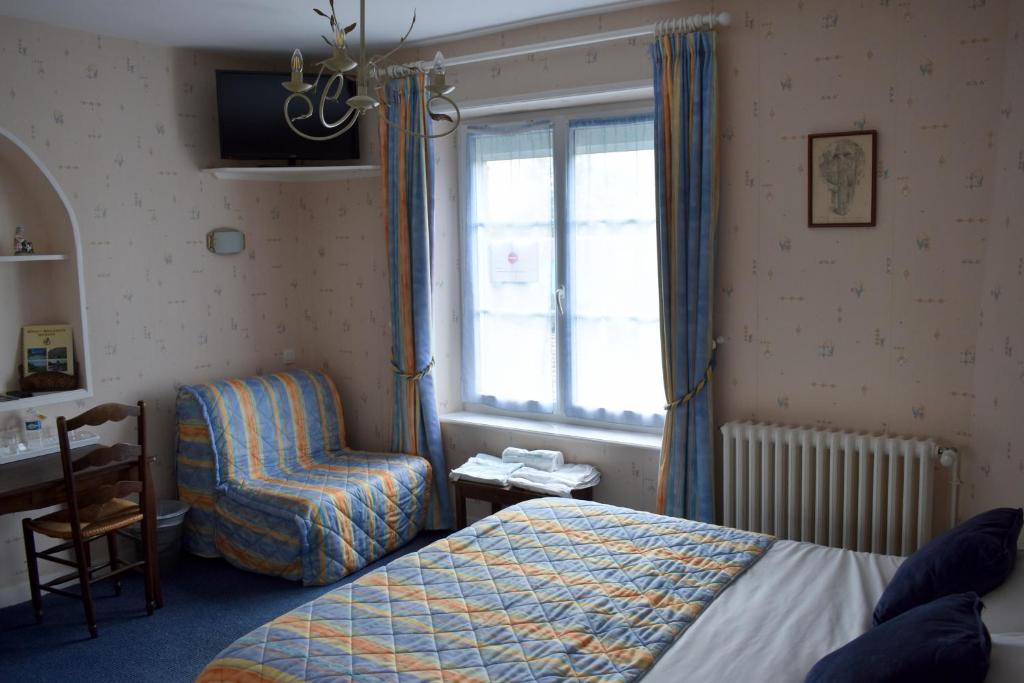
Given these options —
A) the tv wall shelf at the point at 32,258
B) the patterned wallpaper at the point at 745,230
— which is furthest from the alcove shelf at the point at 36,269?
the patterned wallpaper at the point at 745,230

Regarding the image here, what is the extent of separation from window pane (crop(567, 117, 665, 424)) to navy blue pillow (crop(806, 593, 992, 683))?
7.56ft

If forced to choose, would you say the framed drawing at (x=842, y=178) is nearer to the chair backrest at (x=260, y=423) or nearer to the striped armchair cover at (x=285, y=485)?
the striped armchair cover at (x=285, y=485)

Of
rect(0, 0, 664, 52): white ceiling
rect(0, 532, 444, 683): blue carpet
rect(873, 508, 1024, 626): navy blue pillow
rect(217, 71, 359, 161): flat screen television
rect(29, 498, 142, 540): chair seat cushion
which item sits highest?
rect(0, 0, 664, 52): white ceiling

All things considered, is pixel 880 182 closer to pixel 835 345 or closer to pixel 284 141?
pixel 835 345

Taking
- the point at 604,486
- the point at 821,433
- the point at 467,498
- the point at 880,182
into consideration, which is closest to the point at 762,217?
the point at 880,182

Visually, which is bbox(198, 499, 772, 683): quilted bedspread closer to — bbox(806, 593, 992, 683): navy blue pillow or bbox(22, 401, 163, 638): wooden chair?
bbox(806, 593, 992, 683): navy blue pillow

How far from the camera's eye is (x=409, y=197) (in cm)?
444

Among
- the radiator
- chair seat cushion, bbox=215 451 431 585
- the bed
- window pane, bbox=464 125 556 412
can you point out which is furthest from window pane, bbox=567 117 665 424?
the bed

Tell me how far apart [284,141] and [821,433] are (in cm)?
312

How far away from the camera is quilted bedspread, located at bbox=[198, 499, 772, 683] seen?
2100 mm

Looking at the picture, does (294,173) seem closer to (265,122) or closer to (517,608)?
(265,122)

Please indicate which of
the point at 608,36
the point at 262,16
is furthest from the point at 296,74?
the point at 608,36

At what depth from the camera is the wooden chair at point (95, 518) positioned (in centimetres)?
344

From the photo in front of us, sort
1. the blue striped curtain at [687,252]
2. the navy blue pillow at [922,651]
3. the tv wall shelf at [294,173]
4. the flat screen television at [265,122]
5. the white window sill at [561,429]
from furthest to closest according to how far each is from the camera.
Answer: the tv wall shelf at [294,173] → the flat screen television at [265,122] → the white window sill at [561,429] → the blue striped curtain at [687,252] → the navy blue pillow at [922,651]
